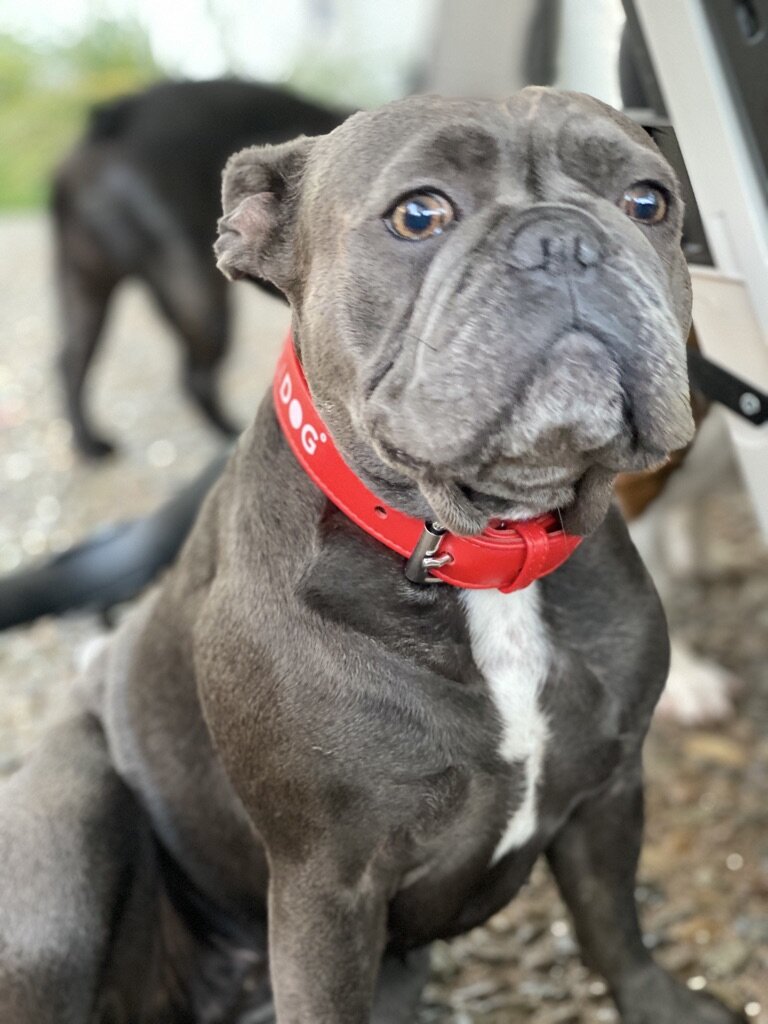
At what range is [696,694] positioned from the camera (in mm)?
2312

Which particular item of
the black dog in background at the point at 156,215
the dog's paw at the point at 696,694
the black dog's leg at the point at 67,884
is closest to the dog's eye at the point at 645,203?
the black dog's leg at the point at 67,884

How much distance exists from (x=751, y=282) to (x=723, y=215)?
8cm

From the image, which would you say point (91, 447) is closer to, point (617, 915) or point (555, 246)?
point (617, 915)

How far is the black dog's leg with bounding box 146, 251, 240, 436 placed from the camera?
132 inches

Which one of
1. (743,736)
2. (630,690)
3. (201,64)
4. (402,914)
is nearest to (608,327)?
(630,690)

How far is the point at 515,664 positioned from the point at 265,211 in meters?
0.52

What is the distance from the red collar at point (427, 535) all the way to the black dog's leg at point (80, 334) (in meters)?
2.64

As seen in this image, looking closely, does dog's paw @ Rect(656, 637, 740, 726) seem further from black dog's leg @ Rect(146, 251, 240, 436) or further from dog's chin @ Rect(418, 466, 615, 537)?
black dog's leg @ Rect(146, 251, 240, 436)

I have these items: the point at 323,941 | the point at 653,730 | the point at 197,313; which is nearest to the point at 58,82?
the point at 197,313

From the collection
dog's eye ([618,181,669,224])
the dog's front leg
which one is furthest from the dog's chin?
the dog's front leg

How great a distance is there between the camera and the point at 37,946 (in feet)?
4.48

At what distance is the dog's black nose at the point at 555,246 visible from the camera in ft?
3.18

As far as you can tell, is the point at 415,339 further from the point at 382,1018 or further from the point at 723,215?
the point at 382,1018

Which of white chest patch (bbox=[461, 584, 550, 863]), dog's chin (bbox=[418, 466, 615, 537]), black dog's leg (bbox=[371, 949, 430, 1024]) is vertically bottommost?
black dog's leg (bbox=[371, 949, 430, 1024])
